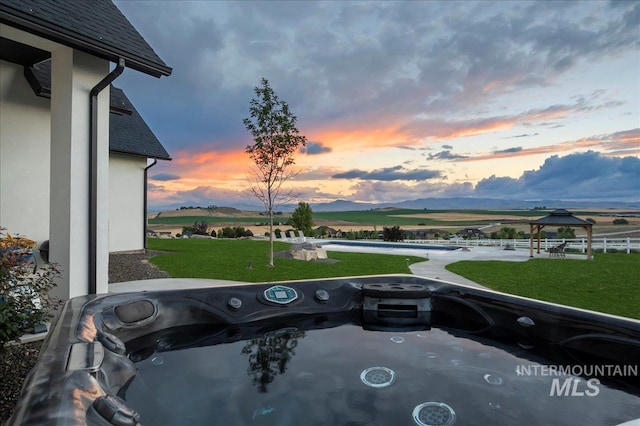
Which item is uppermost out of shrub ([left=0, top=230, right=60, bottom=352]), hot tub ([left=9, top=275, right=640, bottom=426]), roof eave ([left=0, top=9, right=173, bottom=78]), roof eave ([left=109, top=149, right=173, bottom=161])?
roof eave ([left=0, top=9, right=173, bottom=78])

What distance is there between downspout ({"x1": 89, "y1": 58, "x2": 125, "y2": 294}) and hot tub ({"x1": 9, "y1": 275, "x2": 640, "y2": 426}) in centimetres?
115

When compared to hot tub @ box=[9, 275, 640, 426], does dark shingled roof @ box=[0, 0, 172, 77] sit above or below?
above

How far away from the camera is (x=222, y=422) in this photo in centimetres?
235

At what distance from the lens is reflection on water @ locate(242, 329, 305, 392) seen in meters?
3.04

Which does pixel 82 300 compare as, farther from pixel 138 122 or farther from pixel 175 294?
pixel 138 122

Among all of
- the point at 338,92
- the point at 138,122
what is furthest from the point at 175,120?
the point at 338,92

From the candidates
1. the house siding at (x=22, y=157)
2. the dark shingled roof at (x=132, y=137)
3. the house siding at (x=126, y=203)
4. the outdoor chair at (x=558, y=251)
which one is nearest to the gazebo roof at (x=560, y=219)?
the outdoor chair at (x=558, y=251)

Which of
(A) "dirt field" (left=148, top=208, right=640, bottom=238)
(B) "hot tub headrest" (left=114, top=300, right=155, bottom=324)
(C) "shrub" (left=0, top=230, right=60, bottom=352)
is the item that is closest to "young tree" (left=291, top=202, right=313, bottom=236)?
(A) "dirt field" (left=148, top=208, right=640, bottom=238)

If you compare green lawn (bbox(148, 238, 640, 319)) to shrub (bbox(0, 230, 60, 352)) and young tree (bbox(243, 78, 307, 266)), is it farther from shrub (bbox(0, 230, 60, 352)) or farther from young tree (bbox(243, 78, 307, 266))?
shrub (bbox(0, 230, 60, 352))

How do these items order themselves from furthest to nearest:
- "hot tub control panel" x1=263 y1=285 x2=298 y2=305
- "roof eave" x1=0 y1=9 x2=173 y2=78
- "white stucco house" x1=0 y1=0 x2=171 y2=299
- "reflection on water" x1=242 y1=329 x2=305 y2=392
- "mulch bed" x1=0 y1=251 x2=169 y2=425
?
1. "hot tub control panel" x1=263 y1=285 x2=298 y2=305
2. "white stucco house" x1=0 y1=0 x2=171 y2=299
3. "roof eave" x1=0 y1=9 x2=173 y2=78
4. "reflection on water" x1=242 y1=329 x2=305 y2=392
5. "mulch bed" x1=0 y1=251 x2=169 y2=425

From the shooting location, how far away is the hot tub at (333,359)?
2.34 meters

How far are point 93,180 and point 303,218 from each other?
14.7 m

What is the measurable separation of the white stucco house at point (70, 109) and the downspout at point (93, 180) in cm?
1

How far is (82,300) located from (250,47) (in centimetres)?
869
